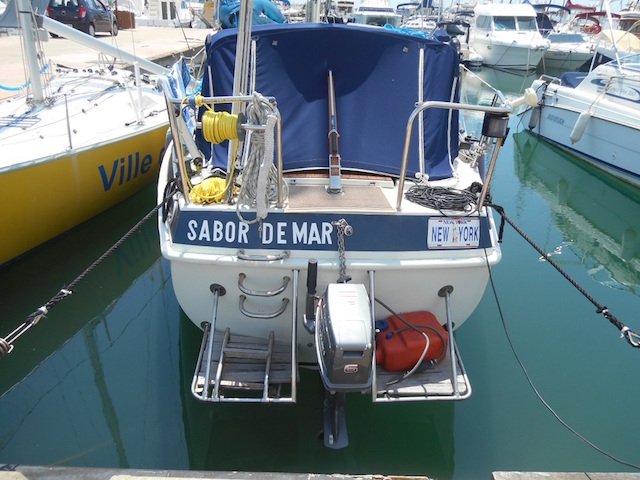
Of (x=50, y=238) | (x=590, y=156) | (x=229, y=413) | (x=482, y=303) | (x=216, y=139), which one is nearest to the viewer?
(x=216, y=139)

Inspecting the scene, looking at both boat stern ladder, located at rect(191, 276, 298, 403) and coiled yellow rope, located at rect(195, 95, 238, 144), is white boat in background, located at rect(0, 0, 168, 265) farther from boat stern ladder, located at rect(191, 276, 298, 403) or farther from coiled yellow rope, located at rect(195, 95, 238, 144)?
boat stern ladder, located at rect(191, 276, 298, 403)

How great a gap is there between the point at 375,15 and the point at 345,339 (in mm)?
31044

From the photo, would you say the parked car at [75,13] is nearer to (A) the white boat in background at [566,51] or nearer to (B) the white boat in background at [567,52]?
(A) the white boat in background at [566,51]

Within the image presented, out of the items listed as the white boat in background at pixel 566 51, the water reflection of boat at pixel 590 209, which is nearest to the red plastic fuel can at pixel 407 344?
the water reflection of boat at pixel 590 209

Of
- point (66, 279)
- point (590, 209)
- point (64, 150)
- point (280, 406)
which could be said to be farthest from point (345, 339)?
point (590, 209)

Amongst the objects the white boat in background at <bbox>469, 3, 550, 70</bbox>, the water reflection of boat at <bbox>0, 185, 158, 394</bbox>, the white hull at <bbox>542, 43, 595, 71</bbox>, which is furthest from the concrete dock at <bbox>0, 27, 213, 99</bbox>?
the white hull at <bbox>542, 43, 595, 71</bbox>

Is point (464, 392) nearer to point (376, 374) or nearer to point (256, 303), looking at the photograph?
point (376, 374)

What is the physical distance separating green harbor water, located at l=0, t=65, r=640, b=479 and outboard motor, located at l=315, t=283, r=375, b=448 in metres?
0.99

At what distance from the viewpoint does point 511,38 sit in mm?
22719

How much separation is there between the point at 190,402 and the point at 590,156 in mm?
10043

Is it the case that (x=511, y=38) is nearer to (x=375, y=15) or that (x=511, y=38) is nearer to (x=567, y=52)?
(x=567, y=52)

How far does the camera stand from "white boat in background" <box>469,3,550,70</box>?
73.3ft

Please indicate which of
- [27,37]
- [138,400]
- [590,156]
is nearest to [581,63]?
[590,156]

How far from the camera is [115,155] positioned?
651 centimetres
